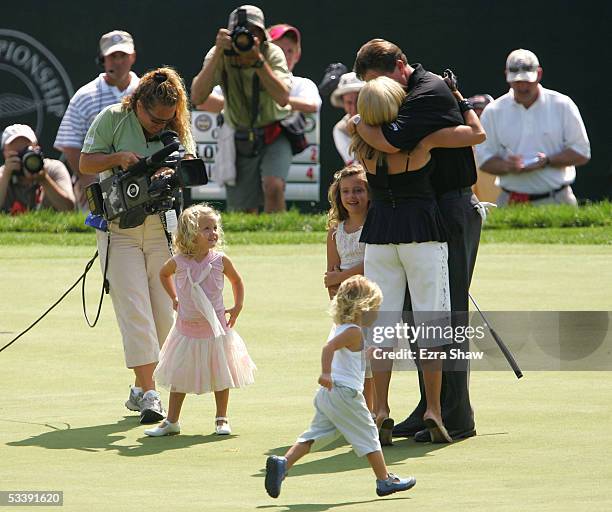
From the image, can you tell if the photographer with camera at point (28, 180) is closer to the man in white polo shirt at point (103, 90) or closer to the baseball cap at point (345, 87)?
the man in white polo shirt at point (103, 90)

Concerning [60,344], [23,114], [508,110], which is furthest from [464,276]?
[23,114]

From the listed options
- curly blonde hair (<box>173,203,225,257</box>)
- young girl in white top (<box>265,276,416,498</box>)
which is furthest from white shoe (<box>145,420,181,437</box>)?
young girl in white top (<box>265,276,416,498</box>)

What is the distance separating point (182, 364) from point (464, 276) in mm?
1397

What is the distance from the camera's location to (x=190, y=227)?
790 cm

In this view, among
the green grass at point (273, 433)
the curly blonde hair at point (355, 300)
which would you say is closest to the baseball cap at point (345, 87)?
the green grass at point (273, 433)

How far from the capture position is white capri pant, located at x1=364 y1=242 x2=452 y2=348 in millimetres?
7375

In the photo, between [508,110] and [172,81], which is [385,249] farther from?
[508,110]

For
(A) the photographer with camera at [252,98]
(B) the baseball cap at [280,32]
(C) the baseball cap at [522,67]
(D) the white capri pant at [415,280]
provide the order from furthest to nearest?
(B) the baseball cap at [280,32], (C) the baseball cap at [522,67], (A) the photographer with camera at [252,98], (D) the white capri pant at [415,280]

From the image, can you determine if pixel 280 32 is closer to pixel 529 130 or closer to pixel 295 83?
pixel 295 83

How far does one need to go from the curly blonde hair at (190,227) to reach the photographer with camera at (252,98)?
668cm

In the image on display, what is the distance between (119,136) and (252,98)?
7.17m

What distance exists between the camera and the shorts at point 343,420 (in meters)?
6.31

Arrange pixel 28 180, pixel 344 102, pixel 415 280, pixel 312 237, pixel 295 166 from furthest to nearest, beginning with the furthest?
pixel 295 166
pixel 344 102
pixel 28 180
pixel 312 237
pixel 415 280

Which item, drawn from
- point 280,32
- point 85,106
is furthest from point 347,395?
point 280,32
